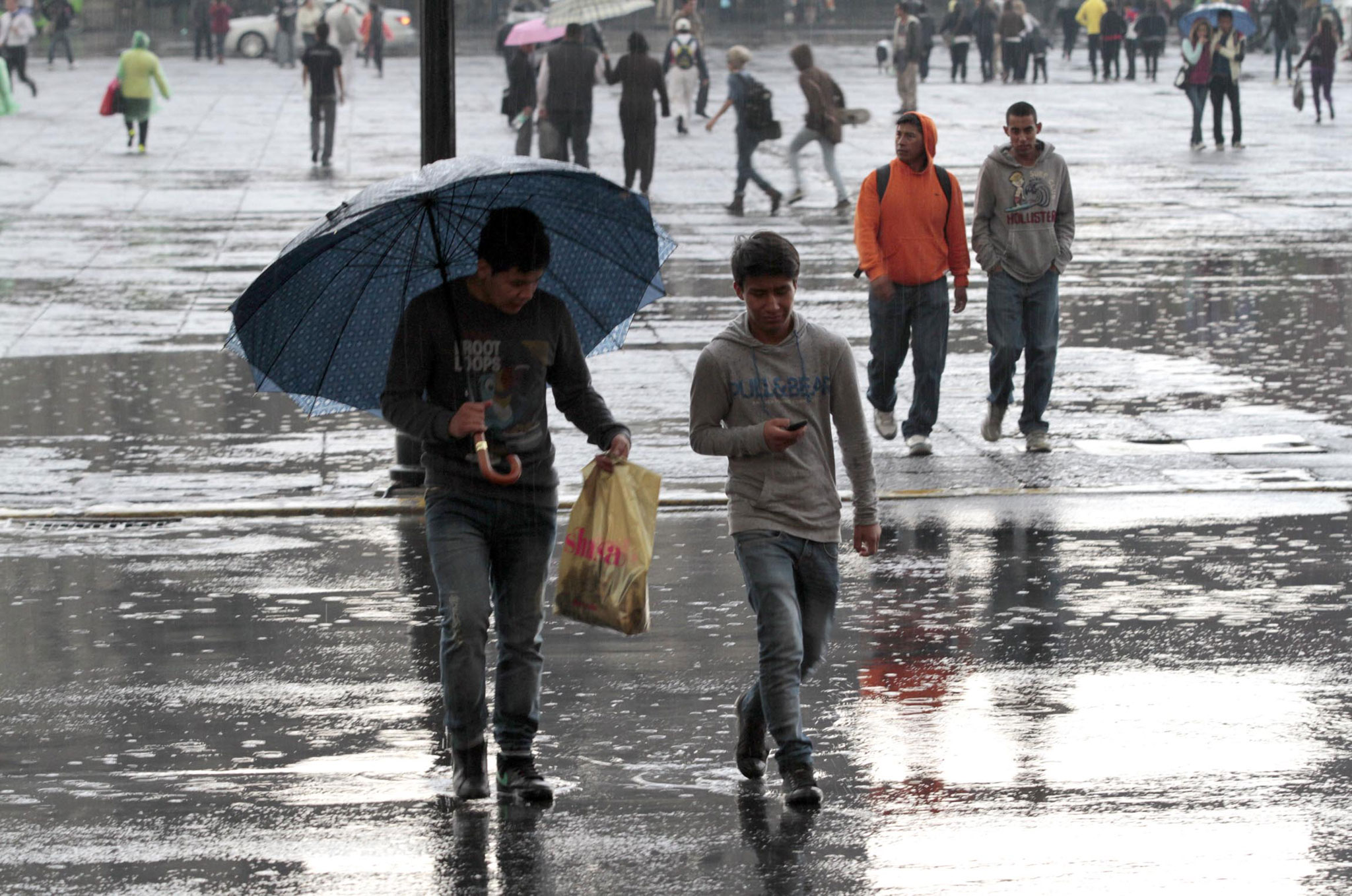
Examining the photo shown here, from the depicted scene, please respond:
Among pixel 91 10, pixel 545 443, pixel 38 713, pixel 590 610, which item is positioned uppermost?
pixel 91 10

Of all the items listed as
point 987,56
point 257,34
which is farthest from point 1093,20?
point 257,34

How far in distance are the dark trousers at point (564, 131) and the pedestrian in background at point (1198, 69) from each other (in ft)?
33.5

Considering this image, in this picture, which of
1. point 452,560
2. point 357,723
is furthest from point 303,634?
point 452,560

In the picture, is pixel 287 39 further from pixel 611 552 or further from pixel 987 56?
pixel 611 552

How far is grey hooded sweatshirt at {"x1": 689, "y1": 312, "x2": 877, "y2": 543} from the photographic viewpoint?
213 inches

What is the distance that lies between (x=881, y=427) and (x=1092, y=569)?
296 centimetres

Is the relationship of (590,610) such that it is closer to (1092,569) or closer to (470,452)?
(470,452)

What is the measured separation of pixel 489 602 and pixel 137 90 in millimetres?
24325

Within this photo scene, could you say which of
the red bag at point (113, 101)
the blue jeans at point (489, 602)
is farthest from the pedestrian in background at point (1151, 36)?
the blue jeans at point (489, 602)

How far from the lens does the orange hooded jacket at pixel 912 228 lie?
10414 mm

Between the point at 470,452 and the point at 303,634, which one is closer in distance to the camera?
the point at 470,452

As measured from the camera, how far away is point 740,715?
18.6 ft

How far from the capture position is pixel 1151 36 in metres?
44.5

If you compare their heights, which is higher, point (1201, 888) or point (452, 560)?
point (452, 560)
